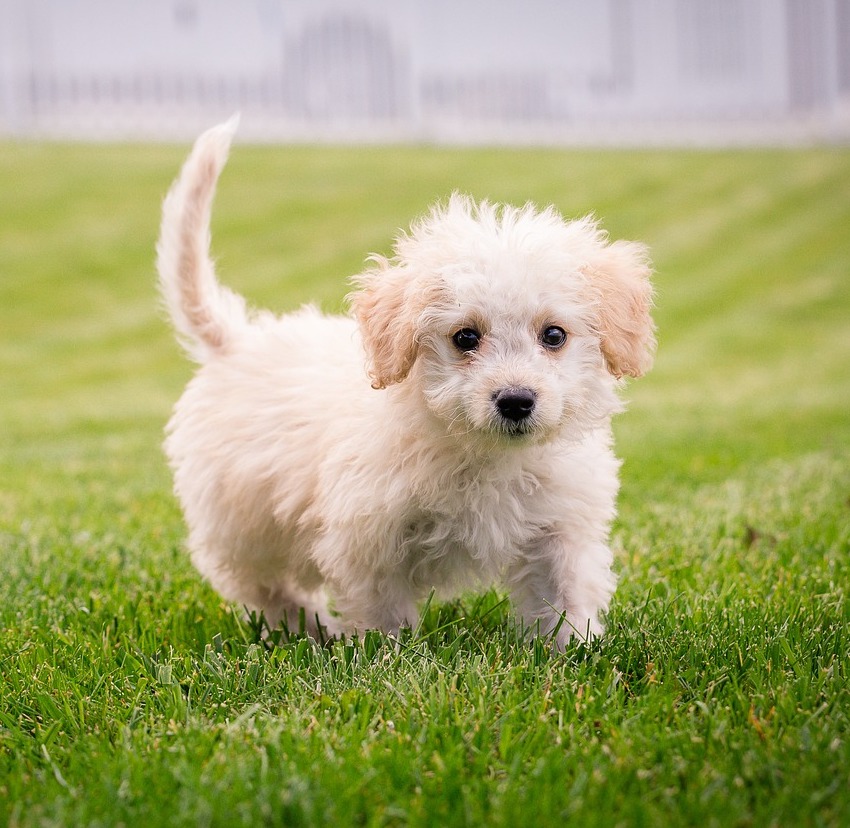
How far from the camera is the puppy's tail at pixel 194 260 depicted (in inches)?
152

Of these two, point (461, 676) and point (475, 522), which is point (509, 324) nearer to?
point (475, 522)

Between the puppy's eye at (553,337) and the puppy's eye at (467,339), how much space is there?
0.60 feet

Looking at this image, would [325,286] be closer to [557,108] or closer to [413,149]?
[413,149]

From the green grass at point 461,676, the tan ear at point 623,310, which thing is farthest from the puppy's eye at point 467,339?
the green grass at point 461,676

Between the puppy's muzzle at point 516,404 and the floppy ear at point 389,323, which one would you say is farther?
the floppy ear at point 389,323

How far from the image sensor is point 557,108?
32781 mm

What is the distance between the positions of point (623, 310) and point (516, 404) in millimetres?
530

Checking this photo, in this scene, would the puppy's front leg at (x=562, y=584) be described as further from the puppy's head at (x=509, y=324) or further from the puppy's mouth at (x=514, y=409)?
the puppy's mouth at (x=514, y=409)

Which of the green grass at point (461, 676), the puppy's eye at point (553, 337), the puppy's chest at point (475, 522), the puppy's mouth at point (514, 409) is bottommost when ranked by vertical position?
the green grass at point (461, 676)

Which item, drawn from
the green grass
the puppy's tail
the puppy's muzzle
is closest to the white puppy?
the puppy's muzzle

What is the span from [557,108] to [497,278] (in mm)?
31597

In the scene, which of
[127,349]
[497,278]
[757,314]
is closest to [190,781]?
[497,278]

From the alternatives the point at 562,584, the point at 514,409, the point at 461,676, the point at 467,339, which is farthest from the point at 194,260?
the point at 461,676

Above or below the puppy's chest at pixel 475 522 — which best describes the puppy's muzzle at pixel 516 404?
above
